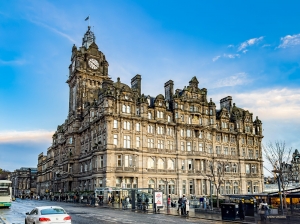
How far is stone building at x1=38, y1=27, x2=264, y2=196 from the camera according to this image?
64.1 m

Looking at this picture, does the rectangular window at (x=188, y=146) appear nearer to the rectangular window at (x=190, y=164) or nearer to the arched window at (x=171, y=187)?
the rectangular window at (x=190, y=164)

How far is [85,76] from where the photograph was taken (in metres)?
81.1

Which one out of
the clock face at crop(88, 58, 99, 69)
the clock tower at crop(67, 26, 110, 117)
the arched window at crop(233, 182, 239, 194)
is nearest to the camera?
the arched window at crop(233, 182, 239, 194)

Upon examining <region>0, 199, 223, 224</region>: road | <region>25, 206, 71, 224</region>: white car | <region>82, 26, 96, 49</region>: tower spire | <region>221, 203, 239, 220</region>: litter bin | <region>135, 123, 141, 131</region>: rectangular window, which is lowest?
<region>0, 199, 223, 224</region>: road

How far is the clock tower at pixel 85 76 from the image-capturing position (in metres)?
80.3

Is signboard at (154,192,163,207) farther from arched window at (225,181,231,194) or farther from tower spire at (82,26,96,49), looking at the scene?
tower spire at (82,26,96,49)

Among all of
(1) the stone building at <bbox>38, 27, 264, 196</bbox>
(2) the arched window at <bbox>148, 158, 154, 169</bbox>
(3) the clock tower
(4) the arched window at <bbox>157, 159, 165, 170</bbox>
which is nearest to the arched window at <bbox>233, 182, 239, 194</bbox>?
(1) the stone building at <bbox>38, 27, 264, 196</bbox>

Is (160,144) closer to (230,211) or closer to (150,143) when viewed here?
(150,143)

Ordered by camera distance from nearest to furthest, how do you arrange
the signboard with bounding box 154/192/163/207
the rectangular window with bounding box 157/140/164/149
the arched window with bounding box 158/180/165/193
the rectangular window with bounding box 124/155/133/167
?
the signboard with bounding box 154/192/163/207
the rectangular window with bounding box 124/155/133/167
the arched window with bounding box 158/180/165/193
the rectangular window with bounding box 157/140/164/149

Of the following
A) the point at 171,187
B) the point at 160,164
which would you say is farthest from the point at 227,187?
the point at 160,164

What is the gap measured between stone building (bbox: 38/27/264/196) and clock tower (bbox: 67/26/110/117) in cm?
24

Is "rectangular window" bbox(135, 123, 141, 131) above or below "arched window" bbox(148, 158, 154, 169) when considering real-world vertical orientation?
above

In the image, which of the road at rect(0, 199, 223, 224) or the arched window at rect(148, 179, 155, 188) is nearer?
the road at rect(0, 199, 223, 224)

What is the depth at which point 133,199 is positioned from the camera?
45281mm
